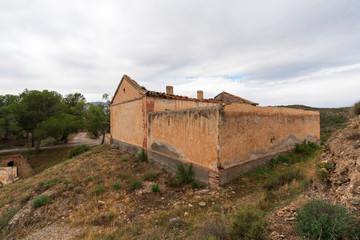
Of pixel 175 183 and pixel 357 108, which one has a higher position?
pixel 357 108

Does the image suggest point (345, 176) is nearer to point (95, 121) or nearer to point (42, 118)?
point (95, 121)

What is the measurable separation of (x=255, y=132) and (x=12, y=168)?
23.5 meters

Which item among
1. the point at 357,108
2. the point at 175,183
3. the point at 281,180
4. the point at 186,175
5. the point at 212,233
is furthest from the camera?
the point at 357,108

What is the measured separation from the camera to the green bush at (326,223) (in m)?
2.12

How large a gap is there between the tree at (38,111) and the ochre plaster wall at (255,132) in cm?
2270

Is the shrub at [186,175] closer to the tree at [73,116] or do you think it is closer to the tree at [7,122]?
the tree at [73,116]

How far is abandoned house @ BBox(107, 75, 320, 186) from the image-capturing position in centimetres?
600

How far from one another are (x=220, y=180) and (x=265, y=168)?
2.95 m

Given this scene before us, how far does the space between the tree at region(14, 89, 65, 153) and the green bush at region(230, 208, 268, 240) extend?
2434 cm

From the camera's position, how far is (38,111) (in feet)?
72.1

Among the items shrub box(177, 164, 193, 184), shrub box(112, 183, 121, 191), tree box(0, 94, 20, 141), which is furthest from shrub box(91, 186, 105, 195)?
tree box(0, 94, 20, 141)

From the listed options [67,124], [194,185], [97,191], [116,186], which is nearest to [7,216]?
[97,191]

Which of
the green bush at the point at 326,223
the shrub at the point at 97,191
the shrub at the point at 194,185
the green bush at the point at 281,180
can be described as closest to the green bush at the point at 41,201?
the shrub at the point at 97,191

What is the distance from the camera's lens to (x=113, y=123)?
15039 mm
